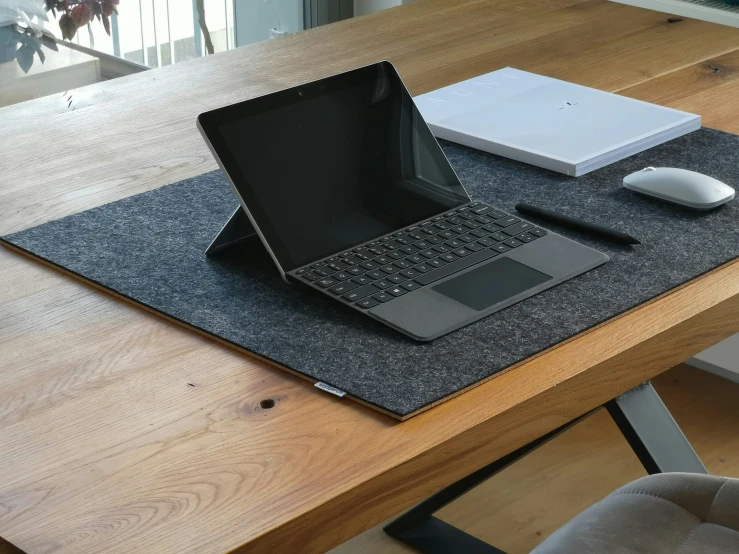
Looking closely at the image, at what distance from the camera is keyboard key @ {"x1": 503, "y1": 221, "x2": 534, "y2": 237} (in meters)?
0.97

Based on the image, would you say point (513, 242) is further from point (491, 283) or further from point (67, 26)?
point (67, 26)

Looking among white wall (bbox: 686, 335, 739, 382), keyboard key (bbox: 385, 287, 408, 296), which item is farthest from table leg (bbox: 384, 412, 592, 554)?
keyboard key (bbox: 385, 287, 408, 296)

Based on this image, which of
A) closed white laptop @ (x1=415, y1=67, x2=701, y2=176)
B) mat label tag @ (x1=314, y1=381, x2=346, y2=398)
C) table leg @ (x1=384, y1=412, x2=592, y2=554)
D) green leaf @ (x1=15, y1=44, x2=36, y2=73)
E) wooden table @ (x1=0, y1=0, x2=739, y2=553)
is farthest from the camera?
green leaf @ (x1=15, y1=44, x2=36, y2=73)

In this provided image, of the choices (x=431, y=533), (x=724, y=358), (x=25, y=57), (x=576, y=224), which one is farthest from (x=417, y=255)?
(x=25, y=57)

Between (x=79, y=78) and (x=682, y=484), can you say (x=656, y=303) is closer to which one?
(x=682, y=484)

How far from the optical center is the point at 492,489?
177 cm

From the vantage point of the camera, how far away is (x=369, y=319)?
849 mm

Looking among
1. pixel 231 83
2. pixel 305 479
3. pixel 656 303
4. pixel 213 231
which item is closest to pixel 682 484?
pixel 656 303

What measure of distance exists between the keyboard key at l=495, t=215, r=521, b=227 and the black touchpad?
7 cm

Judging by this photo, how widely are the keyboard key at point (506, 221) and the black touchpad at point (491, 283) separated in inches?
2.7

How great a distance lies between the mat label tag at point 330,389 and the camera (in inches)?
29.9

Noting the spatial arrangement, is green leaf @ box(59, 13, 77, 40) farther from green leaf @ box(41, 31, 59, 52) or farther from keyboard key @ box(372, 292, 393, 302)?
keyboard key @ box(372, 292, 393, 302)

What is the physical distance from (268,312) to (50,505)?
0.88 ft

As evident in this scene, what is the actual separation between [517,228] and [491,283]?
0.34ft
